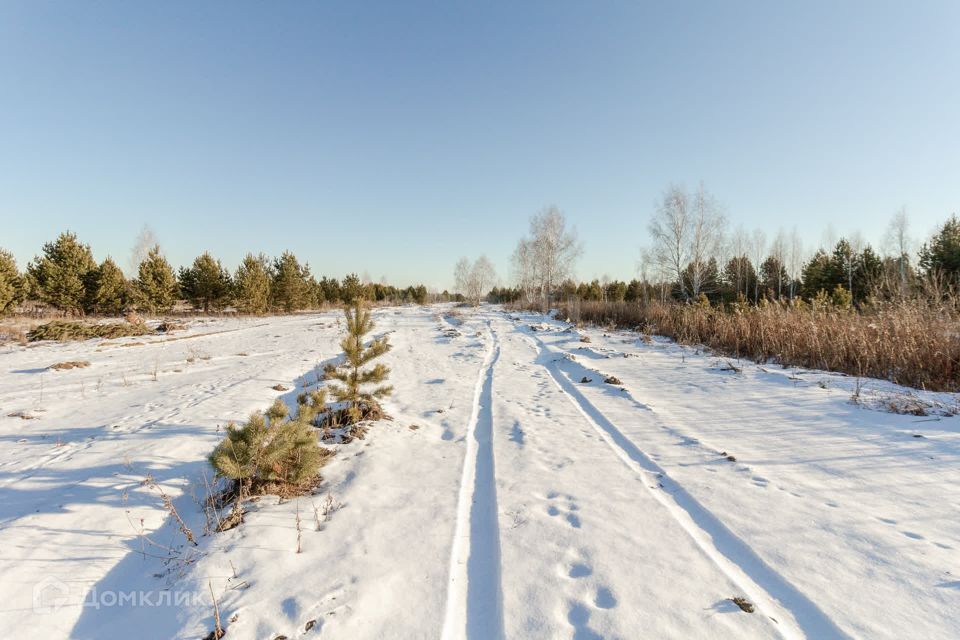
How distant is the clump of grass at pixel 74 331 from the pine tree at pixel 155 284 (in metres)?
10.5

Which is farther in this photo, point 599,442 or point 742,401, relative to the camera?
point 742,401

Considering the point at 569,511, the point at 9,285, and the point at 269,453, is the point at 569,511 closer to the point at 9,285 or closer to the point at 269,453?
the point at 269,453

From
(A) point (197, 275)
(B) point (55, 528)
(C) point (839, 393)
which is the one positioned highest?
(A) point (197, 275)

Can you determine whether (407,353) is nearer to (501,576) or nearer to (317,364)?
(317,364)

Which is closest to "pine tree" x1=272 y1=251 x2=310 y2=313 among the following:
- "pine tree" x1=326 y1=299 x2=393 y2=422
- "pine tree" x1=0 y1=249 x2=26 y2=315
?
"pine tree" x1=0 y1=249 x2=26 y2=315

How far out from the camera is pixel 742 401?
19.8 ft

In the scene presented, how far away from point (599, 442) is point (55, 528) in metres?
5.37

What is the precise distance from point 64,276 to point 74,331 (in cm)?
1273

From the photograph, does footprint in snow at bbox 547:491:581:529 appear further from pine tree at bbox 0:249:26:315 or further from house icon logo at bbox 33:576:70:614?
pine tree at bbox 0:249:26:315

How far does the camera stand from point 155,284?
2639 centimetres

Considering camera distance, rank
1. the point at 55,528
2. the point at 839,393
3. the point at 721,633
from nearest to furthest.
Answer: the point at 721,633
the point at 55,528
the point at 839,393

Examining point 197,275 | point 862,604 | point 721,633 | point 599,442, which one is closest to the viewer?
point 721,633

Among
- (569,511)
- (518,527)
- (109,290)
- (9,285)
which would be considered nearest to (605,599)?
(518,527)

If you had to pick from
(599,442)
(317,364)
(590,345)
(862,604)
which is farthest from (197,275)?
(862,604)
